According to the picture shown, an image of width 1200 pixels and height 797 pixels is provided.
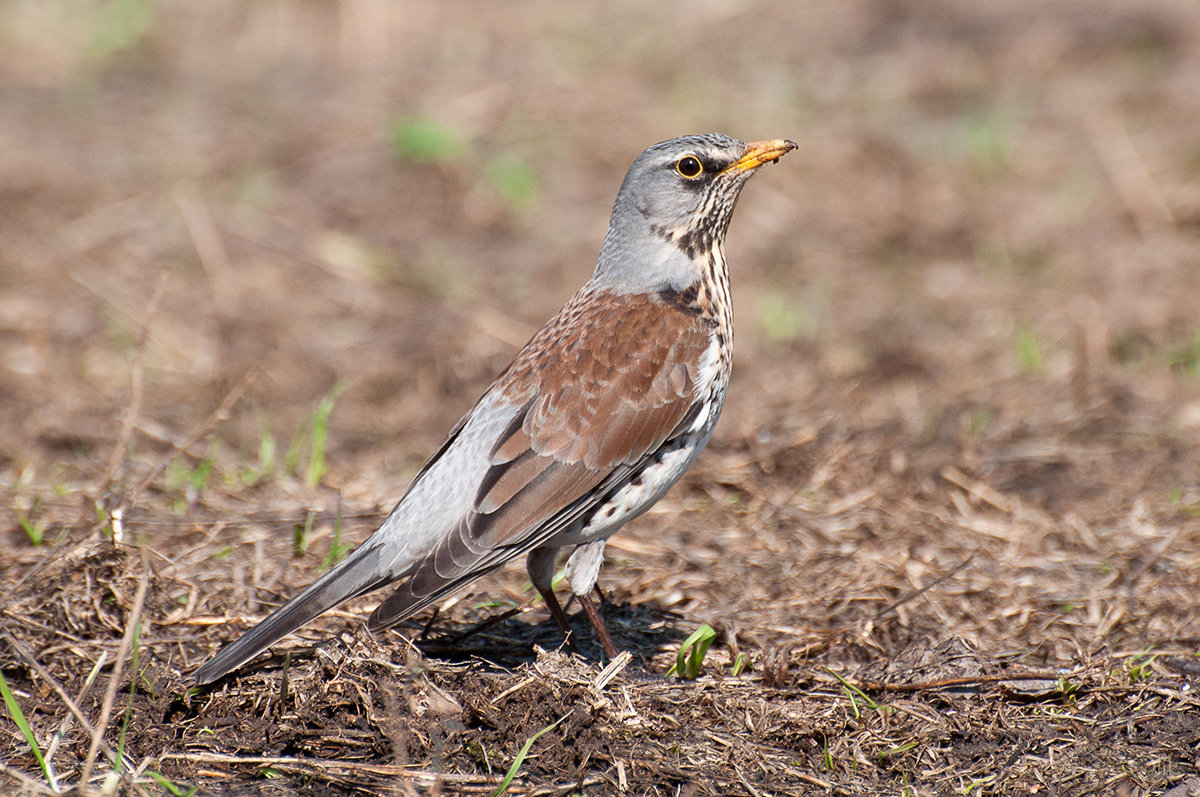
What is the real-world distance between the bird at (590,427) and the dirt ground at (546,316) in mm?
306

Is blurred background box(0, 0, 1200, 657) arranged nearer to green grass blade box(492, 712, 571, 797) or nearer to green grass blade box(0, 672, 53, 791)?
green grass blade box(0, 672, 53, 791)

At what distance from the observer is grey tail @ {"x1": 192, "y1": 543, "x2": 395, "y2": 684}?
4.43m

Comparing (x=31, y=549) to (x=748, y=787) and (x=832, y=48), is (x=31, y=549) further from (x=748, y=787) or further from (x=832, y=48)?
(x=832, y=48)

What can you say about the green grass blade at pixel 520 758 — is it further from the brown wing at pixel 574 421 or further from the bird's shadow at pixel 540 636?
the bird's shadow at pixel 540 636

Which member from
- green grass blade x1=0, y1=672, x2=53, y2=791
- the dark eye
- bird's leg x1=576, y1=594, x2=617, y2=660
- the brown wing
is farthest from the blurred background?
the dark eye

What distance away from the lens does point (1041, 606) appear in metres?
5.65

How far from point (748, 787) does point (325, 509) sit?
312 centimetres

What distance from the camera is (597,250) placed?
993 centimetres

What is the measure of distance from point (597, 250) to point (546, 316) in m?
1.07

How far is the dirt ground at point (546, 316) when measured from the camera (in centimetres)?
439

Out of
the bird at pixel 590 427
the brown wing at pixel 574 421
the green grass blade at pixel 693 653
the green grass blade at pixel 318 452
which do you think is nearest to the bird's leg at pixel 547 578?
the bird at pixel 590 427

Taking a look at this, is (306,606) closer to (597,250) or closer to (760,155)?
(760,155)

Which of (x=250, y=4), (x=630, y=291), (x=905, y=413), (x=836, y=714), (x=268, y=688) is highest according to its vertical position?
(x=250, y=4)

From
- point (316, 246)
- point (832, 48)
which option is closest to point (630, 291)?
point (316, 246)
